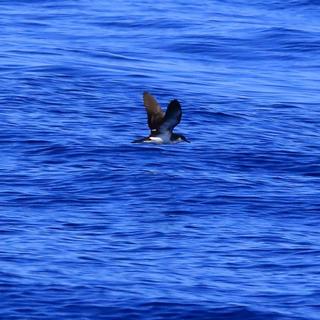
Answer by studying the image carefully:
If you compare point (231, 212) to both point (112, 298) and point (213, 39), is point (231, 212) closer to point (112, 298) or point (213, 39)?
point (112, 298)

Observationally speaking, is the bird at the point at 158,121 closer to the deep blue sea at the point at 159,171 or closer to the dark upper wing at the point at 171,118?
the dark upper wing at the point at 171,118

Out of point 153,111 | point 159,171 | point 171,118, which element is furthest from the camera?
point 159,171

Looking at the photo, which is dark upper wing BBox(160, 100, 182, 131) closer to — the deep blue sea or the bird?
the bird

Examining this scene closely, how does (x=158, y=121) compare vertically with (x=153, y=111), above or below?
below

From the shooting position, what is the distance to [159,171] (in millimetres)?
20781

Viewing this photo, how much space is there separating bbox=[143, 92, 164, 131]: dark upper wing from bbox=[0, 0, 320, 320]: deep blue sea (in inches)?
31.9

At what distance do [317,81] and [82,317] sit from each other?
15.2m

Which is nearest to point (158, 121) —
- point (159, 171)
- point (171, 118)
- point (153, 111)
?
point (153, 111)

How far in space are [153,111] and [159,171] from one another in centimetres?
103

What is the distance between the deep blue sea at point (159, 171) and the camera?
49.7ft

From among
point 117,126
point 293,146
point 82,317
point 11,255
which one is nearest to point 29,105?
point 117,126

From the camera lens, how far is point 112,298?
48.6 ft

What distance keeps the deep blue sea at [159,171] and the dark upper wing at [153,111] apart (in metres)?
0.81

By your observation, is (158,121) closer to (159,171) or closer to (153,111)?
(153,111)
